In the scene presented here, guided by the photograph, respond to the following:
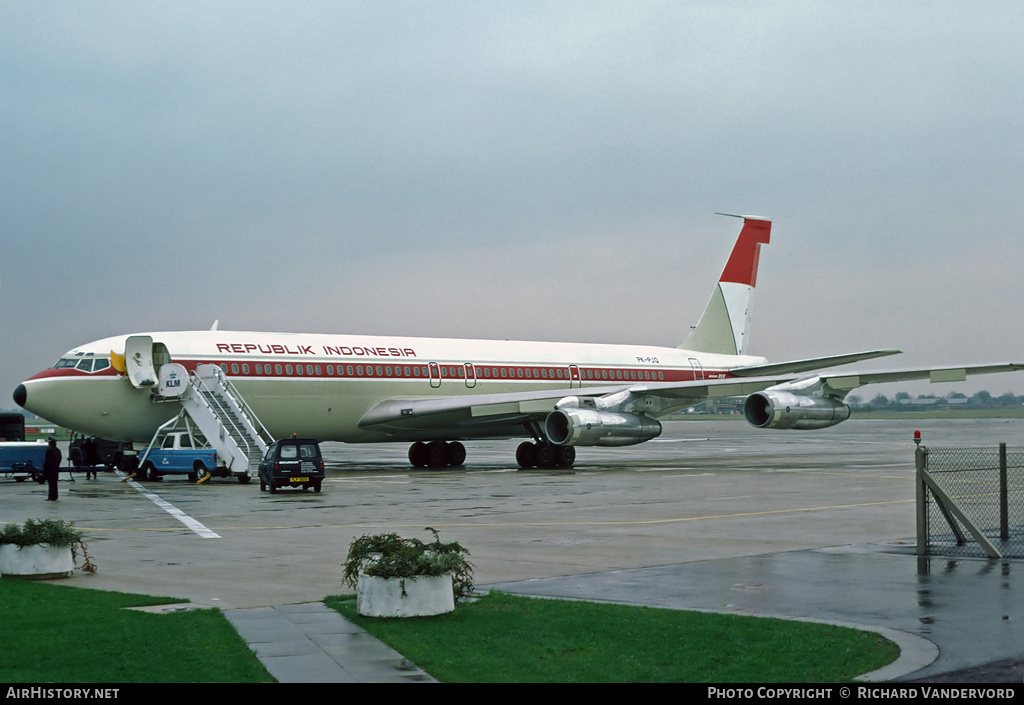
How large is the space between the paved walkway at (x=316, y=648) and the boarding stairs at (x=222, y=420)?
23.0 m

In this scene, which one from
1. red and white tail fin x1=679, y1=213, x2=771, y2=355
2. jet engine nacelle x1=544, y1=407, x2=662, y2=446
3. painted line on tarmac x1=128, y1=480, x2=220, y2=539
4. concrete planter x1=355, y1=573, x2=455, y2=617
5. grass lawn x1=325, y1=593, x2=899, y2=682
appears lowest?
painted line on tarmac x1=128, y1=480, x2=220, y2=539

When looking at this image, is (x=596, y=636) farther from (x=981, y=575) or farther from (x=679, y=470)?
(x=679, y=470)

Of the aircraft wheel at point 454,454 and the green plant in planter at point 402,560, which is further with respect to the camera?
the aircraft wheel at point 454,454

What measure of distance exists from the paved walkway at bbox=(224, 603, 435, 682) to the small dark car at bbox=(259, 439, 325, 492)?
17963 millimetres

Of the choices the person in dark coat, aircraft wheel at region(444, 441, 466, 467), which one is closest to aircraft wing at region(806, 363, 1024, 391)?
aircraft wheel at region(444, 441, 466, 467)

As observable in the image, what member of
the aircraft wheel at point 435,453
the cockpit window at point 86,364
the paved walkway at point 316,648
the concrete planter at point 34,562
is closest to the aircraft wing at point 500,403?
the aircraft wheel at point 435,453

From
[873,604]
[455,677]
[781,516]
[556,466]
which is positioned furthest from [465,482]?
[455,677]

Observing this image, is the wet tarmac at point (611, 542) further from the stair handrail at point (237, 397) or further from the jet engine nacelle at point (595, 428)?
the stair handrail at point (237, 397)

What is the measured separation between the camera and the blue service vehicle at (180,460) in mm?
34344

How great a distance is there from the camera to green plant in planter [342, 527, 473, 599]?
11234 millimetres

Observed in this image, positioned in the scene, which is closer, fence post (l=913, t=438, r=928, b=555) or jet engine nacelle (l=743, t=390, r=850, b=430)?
fence post (l=913, t=438, r=928, b=555)

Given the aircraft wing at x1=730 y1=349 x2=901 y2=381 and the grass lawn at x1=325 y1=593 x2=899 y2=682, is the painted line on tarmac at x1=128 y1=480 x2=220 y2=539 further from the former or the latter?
the aircraft wing at x1=730 y1=349 x2=901 y2=381

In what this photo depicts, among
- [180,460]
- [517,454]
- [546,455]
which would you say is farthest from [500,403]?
[180,460]
